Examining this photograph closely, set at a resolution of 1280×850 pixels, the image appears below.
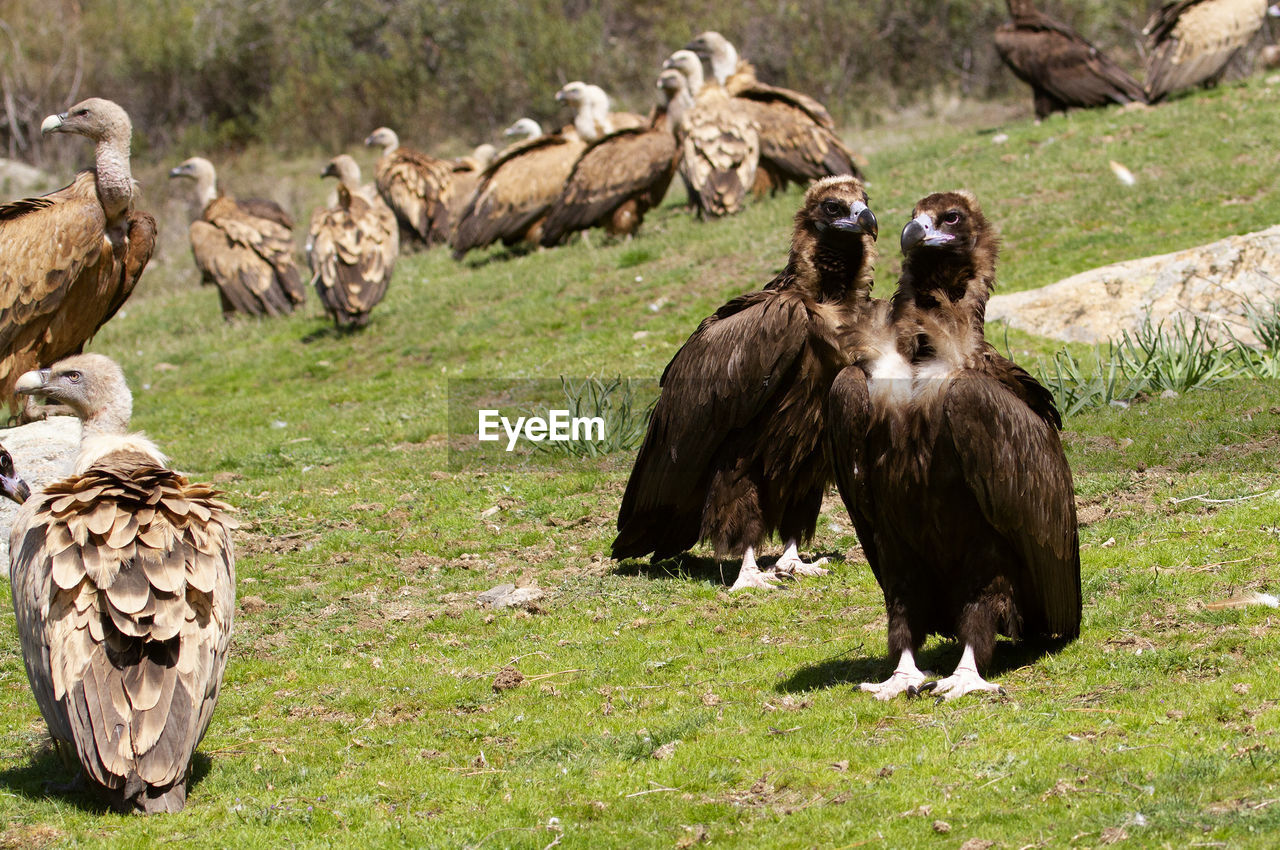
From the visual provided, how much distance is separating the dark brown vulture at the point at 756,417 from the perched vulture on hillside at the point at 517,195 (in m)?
13.4

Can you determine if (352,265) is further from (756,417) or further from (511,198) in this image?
(756,417)

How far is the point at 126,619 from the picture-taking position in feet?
17.7

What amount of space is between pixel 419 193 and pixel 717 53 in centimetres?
639

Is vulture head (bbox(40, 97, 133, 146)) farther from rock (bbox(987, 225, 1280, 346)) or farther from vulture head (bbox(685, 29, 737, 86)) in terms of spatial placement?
vulture head (bbox(685, 29, 737, 86))

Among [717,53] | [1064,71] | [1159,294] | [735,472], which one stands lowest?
[735,472]

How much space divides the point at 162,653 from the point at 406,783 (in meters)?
1.16

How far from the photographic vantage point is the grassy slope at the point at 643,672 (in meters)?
4.94

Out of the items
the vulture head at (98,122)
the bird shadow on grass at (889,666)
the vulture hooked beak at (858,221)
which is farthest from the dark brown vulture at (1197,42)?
the bird shadow on grass at (889,666)

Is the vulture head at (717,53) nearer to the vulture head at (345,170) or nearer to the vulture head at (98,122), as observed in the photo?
the vulture head at (345,170)

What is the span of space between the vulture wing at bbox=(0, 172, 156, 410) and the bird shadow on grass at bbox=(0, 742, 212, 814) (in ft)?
19.9

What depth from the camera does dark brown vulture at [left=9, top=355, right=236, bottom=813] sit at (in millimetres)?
5270

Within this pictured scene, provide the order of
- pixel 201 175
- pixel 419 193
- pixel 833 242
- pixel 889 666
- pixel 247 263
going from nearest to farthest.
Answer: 1. pixel 889 666
2. pixel 833 242
3. pixel 247 263
4. pixel 201 175
5. pixel 419 193

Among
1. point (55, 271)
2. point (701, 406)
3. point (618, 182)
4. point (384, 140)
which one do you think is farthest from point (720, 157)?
point (701, 406)

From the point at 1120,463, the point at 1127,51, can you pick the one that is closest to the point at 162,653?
the point at 1120,463
